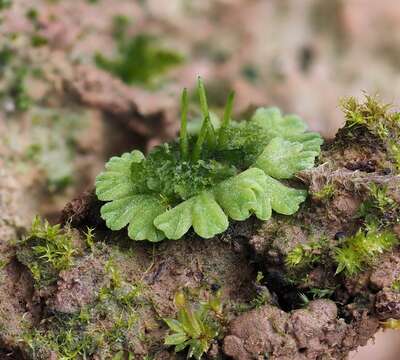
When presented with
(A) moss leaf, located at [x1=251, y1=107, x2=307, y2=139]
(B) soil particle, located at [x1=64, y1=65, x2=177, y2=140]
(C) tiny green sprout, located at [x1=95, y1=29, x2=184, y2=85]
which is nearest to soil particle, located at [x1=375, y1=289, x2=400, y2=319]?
(A) moss leaf, located at [x1=251, y1=107, x2=307, y2=139]

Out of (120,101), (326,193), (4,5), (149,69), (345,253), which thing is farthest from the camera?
(149,69)

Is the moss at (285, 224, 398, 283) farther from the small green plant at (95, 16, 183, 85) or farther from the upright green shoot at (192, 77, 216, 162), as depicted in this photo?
the small green plant at (95, 16, 183, 85)

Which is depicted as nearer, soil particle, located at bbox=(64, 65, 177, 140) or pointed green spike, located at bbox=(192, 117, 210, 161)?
pointed green spike, located at bbox=(192, 117, 210, 161)

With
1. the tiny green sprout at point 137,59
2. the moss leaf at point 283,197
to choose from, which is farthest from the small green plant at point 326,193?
the tiny green sprout at point 137,59

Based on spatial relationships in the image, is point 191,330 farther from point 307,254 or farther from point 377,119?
point 377,119

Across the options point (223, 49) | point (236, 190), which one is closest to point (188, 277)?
point (236, 190)

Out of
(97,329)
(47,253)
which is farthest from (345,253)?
(47,253)

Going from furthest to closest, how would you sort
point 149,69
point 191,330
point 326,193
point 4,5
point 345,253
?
point 149,69 → point 4,5 → point 326,193 → point 345,253 → point 191,330
